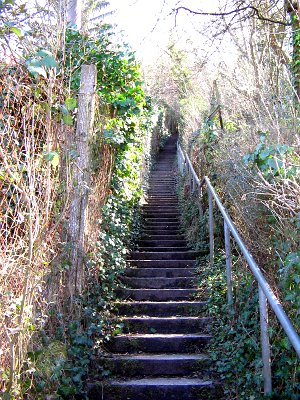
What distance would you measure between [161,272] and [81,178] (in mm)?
1824

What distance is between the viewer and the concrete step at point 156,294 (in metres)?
5.30

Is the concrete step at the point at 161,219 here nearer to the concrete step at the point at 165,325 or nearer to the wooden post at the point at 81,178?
the wooden post at the point at 81,178

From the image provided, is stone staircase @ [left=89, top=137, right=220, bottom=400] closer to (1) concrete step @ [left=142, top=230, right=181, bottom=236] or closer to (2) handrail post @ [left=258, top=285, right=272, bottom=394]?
(2) handrail post @ [left=258, top=285, right=272, bottom=394]

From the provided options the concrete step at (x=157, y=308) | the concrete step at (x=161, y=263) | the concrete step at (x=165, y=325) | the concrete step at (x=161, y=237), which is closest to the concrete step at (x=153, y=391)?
the concrete step at (x=165, y=325)

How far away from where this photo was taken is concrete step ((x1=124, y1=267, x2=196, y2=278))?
19.5 ft

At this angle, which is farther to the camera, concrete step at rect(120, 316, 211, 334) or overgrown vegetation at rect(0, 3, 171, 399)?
concrete step at rect(120, 316, 211, 334)

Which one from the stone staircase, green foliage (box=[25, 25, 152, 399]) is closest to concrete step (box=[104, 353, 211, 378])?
the stone staircase

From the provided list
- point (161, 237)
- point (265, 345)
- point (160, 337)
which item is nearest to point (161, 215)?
point (161, 237)

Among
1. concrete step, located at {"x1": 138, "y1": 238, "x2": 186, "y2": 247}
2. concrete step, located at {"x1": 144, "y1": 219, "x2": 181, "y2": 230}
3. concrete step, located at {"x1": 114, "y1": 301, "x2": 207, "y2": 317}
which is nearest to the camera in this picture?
concrete step, located at {"x1": 114, "y1": 301, "x2": 207, "y2": 317}

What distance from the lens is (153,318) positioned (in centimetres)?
477

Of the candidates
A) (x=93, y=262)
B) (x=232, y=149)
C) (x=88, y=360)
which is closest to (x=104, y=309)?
(x=93, y=262)

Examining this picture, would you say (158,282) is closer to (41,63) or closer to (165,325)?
(165,325)

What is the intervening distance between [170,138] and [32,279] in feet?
72.4

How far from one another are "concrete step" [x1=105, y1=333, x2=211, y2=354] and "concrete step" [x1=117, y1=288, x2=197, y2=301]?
37.0 inches
